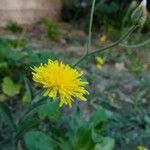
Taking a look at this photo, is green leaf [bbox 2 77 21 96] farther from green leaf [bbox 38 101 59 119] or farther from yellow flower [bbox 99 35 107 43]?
yellow flower [bbox 99 35 107 43]

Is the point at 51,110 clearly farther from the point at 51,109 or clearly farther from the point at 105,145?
the point at 105,145

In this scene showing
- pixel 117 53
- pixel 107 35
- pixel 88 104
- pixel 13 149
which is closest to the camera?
pixel 13 149

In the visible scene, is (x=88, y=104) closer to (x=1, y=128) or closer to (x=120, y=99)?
(x=120, y=99)

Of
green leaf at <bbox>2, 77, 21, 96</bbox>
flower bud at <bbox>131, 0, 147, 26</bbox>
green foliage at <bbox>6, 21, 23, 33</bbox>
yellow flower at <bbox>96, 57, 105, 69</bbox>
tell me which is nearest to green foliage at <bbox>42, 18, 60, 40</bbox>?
green foliage at <bbox>6, 21, 23, 33</bbox>

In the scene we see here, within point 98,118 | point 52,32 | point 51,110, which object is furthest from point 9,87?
point 52,32

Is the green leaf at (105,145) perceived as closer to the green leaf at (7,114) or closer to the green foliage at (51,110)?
the green foliage at (51,110)

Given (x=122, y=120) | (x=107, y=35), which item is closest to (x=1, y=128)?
(x=122, y=120)

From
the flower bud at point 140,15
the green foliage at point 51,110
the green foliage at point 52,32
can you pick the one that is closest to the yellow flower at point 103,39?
the green foliage at point 52,32
